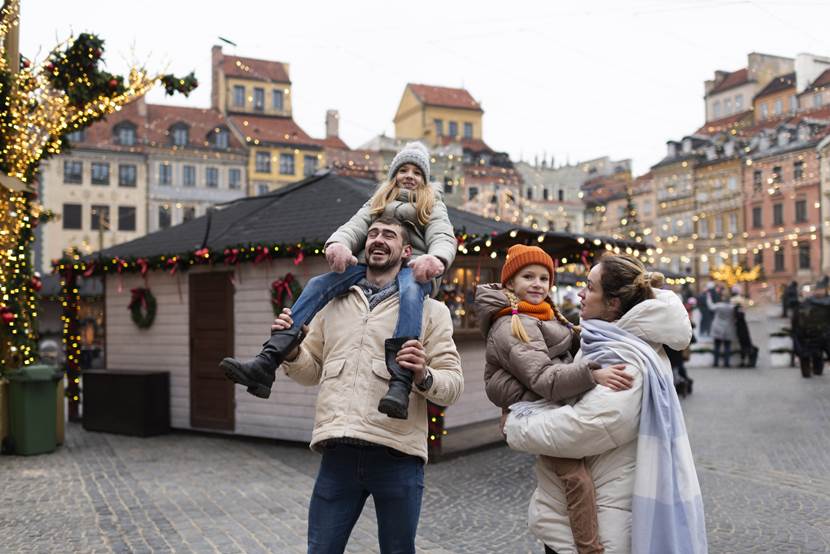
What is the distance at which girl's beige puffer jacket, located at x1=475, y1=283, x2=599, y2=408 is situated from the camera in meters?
2.96

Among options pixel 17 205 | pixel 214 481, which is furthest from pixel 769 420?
pixel 17 205

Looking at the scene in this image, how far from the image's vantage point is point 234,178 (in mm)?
53281

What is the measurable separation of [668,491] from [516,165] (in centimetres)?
5709

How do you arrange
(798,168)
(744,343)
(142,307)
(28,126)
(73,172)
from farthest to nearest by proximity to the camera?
(73,172) < (798,168) < (744,343) < (142,307) < (28,126)

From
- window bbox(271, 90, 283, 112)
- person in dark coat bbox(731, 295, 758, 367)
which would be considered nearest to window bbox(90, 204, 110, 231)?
window bbox(271, 90, 283, 112)

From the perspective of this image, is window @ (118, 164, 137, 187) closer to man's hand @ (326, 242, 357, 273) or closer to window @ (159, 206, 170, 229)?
window @ (159, 206, 170, 229)

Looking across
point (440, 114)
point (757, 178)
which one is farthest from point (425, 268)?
point (440, 114)

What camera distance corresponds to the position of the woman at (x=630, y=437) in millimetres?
2875

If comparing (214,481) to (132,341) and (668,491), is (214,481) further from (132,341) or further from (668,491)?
(668,491)

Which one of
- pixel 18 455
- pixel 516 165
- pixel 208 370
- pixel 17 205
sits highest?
pixel 516 165

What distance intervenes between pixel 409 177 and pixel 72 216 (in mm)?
50018

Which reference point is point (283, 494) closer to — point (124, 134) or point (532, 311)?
point (532, 311)

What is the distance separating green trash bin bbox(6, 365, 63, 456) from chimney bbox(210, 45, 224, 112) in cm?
4828

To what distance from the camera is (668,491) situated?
286cm
